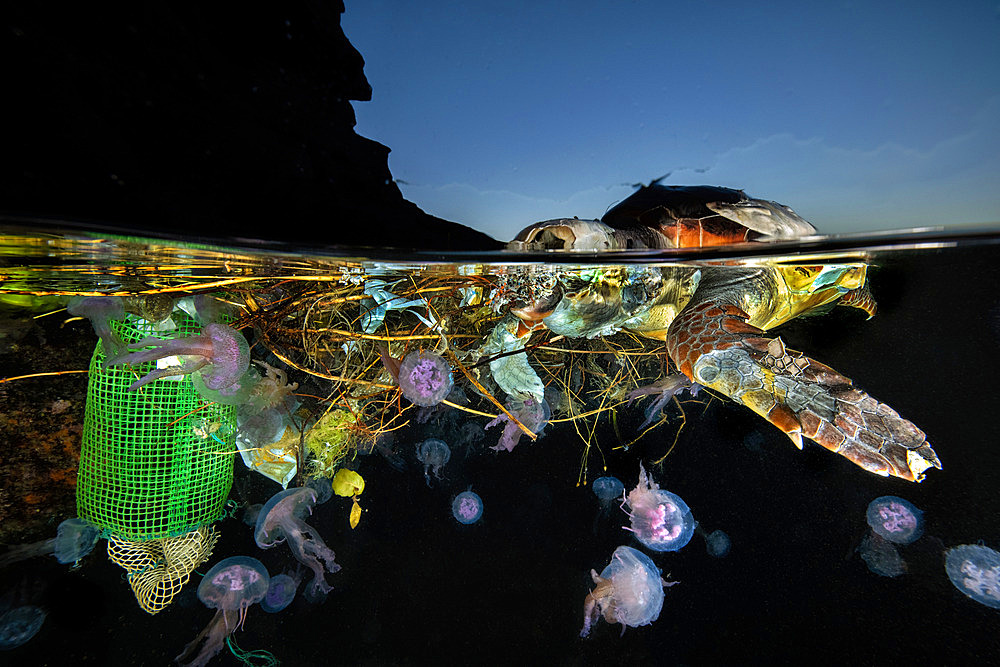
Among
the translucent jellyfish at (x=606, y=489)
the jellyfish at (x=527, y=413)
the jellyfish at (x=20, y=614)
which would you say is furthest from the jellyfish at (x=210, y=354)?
→ the translucent jellyfish at (x=606, y=489)

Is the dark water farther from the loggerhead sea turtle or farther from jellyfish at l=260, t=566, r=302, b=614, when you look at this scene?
the loggerhead sea turtle

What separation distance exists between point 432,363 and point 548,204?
6.27 ft

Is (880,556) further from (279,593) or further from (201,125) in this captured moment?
(201,125)

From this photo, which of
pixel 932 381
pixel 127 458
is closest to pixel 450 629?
pixel 127 458

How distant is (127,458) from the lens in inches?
110

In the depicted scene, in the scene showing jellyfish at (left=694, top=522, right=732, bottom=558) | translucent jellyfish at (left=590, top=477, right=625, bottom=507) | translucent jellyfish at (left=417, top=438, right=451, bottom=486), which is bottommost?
jellyfish at (left=694, top=522, right=732, bottom=558)

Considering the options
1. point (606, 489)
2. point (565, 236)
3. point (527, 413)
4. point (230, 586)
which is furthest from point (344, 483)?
point (606, 489)

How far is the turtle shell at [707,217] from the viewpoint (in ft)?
11.5

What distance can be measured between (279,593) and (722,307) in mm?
6361

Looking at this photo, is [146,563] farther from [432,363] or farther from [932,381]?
[932,381]

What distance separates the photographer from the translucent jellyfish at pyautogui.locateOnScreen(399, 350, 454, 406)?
9.05 ft

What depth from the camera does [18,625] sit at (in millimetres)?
4516

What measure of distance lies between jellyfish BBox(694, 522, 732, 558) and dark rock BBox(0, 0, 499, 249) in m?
5.46

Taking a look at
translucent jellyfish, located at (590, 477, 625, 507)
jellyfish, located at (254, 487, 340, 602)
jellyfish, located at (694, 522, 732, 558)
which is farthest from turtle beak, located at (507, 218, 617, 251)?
jellyfish, located at (694, 522, 732, 558)
